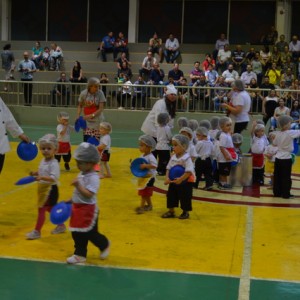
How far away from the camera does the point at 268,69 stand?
915 inches

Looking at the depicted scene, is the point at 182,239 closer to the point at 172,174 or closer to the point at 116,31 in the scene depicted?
the point at 172,174

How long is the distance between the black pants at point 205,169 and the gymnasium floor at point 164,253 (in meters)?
0.39

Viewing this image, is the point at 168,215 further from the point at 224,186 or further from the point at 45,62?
the point at 45,62

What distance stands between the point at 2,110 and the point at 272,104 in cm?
1191

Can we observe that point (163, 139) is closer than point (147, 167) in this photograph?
No

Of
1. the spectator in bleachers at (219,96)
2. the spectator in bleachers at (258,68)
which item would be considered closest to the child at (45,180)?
the spectator in bleachers at (219,96)

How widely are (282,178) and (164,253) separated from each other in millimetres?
3734

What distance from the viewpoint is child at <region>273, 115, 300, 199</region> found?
31.2 feet

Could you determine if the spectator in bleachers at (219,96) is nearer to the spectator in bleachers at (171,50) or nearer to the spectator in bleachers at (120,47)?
the spectator in bleachers at (171,50)

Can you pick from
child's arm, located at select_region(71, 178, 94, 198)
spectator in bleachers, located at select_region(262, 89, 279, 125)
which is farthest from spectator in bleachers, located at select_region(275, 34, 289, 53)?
child's arm, located at select_region(71, 178, 94, 198)

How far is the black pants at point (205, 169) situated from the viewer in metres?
10.1

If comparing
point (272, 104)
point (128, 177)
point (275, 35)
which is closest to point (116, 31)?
point (275, 35)

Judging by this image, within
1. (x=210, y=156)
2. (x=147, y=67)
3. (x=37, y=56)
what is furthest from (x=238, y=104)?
(x=37, y=56)

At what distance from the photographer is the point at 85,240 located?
20.0ft
